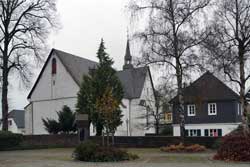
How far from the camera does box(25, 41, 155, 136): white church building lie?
69.4 meters

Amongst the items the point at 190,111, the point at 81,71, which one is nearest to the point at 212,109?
the point at 190,111

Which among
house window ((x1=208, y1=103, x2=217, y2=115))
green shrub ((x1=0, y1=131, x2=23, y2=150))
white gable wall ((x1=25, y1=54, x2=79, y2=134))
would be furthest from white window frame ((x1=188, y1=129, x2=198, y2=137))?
green shrub ((x1=0, y1=131, x2=23, y2=150))

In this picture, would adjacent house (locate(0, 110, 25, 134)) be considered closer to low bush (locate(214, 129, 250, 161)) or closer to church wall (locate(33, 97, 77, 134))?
church wall (locate(33, 97, 77, 134))

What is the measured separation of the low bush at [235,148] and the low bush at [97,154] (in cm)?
570

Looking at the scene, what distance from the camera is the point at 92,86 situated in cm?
5328

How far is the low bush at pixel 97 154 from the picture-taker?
25969mm

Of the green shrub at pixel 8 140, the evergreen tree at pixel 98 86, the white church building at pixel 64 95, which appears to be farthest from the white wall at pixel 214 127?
the green shrub at pixel 8 140

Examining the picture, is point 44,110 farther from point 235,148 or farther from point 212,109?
point 235,148

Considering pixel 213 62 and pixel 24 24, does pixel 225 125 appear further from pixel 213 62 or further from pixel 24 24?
pixel 24 24

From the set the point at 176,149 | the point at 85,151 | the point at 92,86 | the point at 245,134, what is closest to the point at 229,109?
the point at 92,86

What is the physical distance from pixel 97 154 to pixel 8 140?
2318 centimetres

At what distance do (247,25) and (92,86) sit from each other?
74.8ft

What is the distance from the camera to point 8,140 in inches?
1832

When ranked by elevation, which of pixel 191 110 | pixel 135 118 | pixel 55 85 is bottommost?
pixel 135 118
